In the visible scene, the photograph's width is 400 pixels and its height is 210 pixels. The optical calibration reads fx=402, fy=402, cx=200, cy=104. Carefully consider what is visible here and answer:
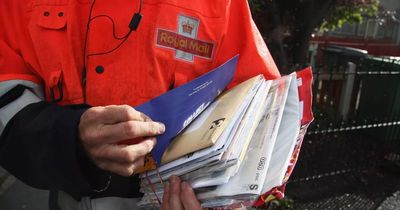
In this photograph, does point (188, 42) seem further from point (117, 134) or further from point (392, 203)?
point (392, 203)

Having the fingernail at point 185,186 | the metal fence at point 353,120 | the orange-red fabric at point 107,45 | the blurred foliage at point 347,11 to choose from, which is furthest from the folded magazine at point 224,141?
the blurred foliage at point 347,11

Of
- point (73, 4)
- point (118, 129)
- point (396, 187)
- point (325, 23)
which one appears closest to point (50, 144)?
point (118, 129)

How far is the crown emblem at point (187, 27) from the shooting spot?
121cm

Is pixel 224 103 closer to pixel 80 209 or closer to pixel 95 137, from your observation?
pixel 95 137

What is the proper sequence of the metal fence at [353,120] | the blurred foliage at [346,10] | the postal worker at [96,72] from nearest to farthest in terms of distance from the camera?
the postal worker at [96,72], the metal fence at [353,120], the blurred foliage at [346,10]

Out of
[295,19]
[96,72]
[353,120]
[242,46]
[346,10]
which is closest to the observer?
[96,72]

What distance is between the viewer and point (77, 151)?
101cm

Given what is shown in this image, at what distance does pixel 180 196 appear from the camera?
1.03 m

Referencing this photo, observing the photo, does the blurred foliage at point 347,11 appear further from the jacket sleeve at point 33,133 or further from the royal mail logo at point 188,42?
the jacket sleeve at point 33,133

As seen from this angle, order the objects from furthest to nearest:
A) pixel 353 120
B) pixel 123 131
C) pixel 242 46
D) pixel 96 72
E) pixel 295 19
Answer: pixel 295 19 → pixel 353 120 → pixel 242 46 → pixel 96 72 → pixel 123 131

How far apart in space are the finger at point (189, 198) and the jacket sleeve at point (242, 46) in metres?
0.38

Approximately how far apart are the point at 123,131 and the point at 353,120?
4410mm

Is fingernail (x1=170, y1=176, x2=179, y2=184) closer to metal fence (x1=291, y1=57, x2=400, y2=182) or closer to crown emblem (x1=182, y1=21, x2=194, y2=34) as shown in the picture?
crown emblem (x1=182, y1=21, x2=194, y2=34)

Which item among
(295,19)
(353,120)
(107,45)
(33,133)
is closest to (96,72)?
(107,45)
